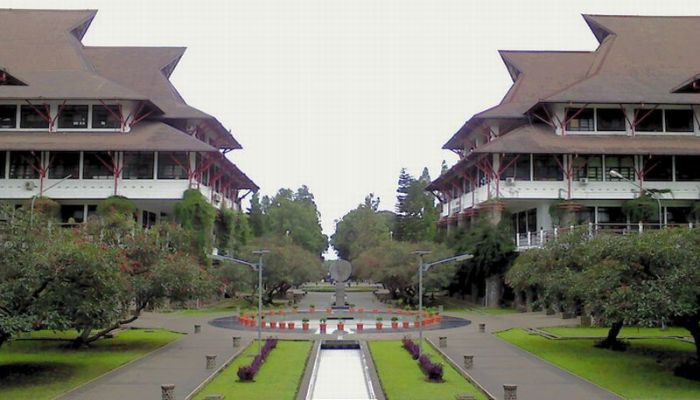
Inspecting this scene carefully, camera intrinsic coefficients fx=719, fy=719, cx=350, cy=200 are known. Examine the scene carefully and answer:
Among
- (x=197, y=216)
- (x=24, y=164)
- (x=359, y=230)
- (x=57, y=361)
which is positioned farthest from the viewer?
(x=359, y=230)

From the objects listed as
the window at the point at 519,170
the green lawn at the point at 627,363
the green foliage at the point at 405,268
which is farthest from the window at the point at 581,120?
the green lawn at the point at 627,363

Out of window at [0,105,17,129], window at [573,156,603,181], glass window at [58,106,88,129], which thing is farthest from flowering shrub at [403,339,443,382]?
window at [0,105,17,129]

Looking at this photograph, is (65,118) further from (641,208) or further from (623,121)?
(641,208)

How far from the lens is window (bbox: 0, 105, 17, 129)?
5391 cm

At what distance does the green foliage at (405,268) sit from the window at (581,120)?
13.3 metres

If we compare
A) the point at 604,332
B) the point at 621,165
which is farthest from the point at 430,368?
the point at 621,165

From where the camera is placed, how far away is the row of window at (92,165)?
2031 inches

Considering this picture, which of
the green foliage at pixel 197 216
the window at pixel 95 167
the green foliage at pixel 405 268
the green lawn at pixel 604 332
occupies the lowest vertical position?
the green lawn at pixel 604 332

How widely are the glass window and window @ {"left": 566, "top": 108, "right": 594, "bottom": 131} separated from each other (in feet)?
119

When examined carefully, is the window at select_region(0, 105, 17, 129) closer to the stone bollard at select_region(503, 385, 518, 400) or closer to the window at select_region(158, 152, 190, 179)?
the window at select_region(158, 152, 190, 179)

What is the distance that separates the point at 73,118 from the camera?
5425 centimetres

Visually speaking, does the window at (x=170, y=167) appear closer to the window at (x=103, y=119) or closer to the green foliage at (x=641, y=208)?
the window at (x=103, y=119)

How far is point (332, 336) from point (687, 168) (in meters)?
31.7

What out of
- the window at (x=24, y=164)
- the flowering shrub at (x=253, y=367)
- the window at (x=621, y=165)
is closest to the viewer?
the flowering shrub at (x=253, y=367)
